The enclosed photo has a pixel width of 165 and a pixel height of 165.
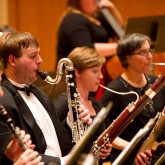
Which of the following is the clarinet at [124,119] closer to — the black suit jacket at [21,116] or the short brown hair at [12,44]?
the black suit jacket at [21,116]

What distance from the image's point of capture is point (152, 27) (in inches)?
167

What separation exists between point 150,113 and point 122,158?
4.66 ft

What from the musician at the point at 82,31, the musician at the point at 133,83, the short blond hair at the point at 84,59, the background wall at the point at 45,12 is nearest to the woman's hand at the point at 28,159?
the short blond hair at the point at 84,59

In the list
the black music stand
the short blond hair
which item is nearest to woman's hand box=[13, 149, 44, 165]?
the short blond hair

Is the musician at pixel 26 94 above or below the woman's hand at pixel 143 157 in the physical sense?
above

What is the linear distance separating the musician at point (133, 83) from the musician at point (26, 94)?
72cm

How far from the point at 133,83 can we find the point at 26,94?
3.21ft

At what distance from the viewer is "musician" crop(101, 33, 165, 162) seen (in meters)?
3.31

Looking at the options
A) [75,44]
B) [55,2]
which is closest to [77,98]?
[75,44]

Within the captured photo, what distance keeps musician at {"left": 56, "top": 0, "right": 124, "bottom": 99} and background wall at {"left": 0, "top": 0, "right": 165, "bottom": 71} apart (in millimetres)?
1918

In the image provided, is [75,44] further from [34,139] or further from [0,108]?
[0,108]

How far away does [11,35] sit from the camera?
256 centimetres

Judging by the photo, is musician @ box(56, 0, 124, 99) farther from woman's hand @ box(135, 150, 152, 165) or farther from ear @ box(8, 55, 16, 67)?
ear @ box(8, 55, 16, 67)

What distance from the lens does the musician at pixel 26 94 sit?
248 centimetres
